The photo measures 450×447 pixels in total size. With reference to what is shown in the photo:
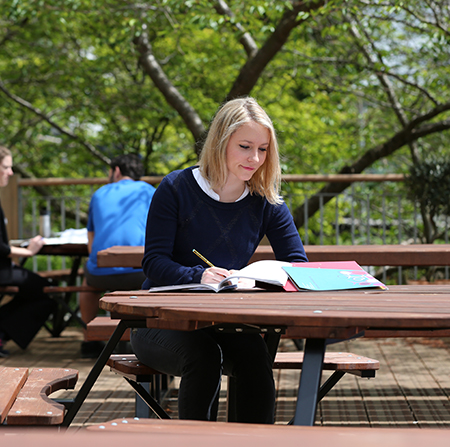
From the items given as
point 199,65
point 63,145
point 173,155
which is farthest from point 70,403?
point 173,155

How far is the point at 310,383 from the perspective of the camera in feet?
4.84

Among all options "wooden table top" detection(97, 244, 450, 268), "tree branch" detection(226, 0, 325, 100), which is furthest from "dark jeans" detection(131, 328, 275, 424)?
"tree branch" detection(226, 0, 325, 100)

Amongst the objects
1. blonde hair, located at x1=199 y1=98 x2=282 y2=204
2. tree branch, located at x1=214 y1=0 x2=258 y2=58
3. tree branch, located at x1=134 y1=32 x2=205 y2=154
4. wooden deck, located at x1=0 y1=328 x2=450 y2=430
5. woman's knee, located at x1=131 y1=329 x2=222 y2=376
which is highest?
tree branch, located at x1=214 y1=0 x2=258 y2=58

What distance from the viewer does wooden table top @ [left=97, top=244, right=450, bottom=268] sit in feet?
10.1

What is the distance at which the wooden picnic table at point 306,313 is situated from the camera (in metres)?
1.41

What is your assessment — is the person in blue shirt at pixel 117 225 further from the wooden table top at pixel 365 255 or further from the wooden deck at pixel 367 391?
the wooden table top at pixel 365 255

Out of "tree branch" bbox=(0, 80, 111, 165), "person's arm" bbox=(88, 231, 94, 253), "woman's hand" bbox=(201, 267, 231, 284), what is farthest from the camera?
"tree branch" bbox=(0, 80, 111, 165)

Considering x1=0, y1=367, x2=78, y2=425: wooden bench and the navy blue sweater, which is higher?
the navy blue sweater

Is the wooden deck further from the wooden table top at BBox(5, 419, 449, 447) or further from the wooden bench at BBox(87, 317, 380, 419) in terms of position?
the wooden table top at BBox(5, 419, 449, 447)

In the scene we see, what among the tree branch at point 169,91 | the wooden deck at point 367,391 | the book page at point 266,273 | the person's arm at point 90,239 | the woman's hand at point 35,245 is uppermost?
the tree branch at point 169,91

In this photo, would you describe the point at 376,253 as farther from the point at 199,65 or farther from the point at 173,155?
the point at 173,155

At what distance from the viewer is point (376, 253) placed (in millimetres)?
3141

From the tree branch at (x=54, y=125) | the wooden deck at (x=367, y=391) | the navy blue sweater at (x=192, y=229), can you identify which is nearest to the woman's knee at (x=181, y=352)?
the navy blue sweater at (x=192, y=229)

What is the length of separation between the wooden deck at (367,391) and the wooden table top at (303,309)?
1.18 metres
